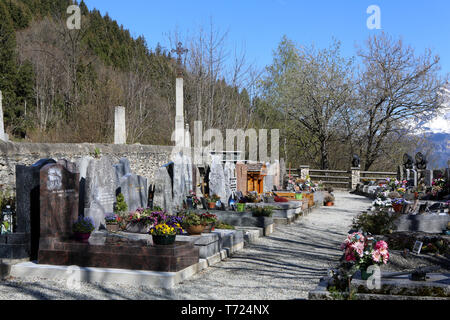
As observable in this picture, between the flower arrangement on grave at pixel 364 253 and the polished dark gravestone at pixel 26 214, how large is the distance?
5.38 metres

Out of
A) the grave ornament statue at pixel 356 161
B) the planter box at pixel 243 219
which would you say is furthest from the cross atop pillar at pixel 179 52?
the grave ornament statue at pixel 356 161

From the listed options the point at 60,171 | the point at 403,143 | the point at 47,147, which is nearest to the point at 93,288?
the point at 60,171

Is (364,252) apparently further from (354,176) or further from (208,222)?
(354,176)

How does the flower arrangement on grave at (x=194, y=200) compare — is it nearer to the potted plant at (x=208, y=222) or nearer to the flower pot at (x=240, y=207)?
the flower pot at (x=240, y=207)

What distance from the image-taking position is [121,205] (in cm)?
1091

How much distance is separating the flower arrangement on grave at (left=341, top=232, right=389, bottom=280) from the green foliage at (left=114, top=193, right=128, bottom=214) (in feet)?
18.9

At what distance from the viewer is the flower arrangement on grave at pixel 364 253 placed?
648cm

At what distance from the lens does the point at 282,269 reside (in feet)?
29.4

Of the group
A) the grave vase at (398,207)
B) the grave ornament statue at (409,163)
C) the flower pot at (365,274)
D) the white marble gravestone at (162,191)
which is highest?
the grave ornament statue at (409,163)

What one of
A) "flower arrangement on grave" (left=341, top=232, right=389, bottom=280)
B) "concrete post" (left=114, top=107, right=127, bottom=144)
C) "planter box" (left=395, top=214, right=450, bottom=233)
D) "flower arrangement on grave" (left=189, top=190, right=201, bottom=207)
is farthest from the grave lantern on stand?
"planter box" (left=395, top=214, right=450, bottom=233)

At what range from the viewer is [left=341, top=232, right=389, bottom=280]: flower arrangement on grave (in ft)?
21.3

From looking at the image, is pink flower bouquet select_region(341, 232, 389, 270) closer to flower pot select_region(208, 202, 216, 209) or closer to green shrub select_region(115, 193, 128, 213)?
green shrub select_region(115, 193, 128, 213)

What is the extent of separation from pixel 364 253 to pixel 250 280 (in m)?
2.22

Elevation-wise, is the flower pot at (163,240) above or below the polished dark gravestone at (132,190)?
below
